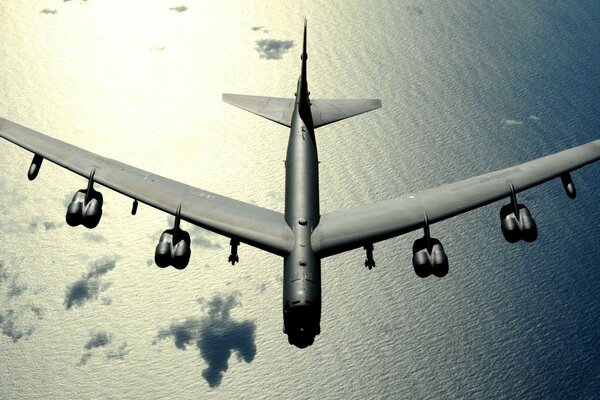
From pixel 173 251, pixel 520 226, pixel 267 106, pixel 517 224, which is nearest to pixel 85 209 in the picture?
pixel 173 251

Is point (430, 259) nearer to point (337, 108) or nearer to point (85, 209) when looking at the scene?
point (337, 108)

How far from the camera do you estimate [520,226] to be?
2132 inches

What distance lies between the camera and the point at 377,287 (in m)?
65.6

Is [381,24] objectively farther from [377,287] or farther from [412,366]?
[412,366]

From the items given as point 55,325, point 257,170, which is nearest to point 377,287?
point 257,170

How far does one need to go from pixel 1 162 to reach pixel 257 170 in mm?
32680

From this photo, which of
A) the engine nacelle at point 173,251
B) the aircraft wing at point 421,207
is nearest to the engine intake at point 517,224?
the aircraft wing at point 421,207

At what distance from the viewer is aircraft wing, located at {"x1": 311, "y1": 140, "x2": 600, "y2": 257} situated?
168 feet

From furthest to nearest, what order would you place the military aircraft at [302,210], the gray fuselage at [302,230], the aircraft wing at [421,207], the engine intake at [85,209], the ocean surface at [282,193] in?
the ocean surface at [282,193] → the engine intake at [85,209] → the aircraft wing at [421,207] → the military aircraft at [302,210] → the gray fuselage at [302,230]

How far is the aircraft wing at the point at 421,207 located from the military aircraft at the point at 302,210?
0.28 ft

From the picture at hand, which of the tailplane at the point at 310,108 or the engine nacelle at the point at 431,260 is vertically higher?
the tailplane at the point at 310,108

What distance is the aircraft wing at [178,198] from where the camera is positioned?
5116 cm

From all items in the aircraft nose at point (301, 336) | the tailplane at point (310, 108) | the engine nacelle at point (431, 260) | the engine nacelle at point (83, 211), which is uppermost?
the tailplane at point (310, 108)

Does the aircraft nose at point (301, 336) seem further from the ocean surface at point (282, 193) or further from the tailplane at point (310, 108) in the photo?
the tailplane at point (310, 108)
